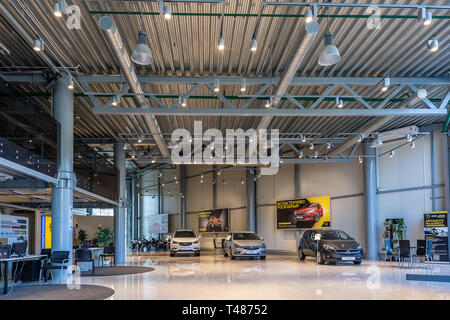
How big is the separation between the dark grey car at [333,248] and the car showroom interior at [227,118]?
0.06m

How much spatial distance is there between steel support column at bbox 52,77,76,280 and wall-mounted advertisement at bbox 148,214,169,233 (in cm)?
2108

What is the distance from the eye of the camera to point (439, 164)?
16062 mm

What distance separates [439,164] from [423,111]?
17.6 feet

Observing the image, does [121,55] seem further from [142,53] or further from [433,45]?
[433,45]

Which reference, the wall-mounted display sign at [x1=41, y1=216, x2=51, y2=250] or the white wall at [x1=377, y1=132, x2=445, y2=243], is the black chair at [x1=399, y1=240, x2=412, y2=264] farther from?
the wall-mounted display sign at [x1=41, y1=216, x2=51, y2=250]

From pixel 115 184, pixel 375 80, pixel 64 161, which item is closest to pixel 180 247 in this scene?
pixel 115 184

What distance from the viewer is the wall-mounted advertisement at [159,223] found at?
32.1 meters

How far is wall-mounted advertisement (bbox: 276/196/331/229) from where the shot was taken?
68.2 ft

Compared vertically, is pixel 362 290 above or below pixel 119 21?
below

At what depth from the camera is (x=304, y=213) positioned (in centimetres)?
2169

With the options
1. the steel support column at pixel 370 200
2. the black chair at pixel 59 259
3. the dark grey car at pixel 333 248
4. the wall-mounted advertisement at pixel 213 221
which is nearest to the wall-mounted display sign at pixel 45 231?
the black chair at pixel 59 259

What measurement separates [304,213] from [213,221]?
788cm

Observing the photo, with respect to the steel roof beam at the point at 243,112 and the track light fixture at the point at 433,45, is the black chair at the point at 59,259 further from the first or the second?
the track light fixture at the point at 433,45
